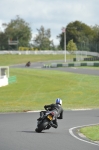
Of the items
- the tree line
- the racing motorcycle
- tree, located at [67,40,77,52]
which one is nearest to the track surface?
the racing motorcycle

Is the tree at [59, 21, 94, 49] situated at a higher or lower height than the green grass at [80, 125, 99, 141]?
higher

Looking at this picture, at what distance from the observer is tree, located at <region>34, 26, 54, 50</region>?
176 m

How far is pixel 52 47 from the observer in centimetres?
17250

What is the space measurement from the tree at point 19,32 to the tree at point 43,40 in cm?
726

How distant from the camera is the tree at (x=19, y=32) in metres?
164

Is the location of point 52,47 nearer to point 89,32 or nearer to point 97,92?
point 89,32

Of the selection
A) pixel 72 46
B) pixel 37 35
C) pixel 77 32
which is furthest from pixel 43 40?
pixel 72 46

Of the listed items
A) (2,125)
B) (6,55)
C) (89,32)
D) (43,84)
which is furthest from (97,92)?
(89,32)

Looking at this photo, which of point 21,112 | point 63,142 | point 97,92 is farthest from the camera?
point 97,92

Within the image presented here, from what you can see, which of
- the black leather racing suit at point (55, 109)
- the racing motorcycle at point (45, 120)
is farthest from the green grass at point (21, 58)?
the racing motorcycle at point (45, 120)

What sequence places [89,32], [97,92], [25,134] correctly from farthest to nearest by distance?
[89,32], [97,92], [25,134]

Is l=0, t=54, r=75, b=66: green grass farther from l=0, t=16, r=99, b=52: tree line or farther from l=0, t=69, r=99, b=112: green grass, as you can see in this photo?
l=0, t=69, r=99, b=112: green grass

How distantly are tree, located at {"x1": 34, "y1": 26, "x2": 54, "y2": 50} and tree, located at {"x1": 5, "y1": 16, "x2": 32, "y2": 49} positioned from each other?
726 cm

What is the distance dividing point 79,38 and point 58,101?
13471 centimetres
